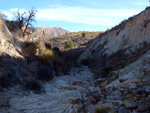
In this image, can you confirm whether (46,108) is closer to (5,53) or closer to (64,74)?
(5,53)

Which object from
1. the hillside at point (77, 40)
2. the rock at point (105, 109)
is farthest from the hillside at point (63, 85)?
the hillside at point (77, 40)

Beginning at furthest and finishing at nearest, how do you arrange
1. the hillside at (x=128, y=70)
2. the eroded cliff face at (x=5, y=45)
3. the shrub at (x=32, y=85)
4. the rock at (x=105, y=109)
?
the eroded cliff face at (x=5, y=45) < the shrub at (x=32, y=85) < the hillside at (x=128, y=70) < the rock at (x=105, y=109)

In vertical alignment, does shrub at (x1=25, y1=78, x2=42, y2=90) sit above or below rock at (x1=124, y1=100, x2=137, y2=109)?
above

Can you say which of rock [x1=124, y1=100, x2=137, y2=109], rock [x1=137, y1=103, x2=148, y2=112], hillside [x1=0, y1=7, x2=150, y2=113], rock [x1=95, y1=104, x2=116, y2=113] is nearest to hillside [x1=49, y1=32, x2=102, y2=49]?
hillside [x1=0, y1=7, x2=150, y2=113]

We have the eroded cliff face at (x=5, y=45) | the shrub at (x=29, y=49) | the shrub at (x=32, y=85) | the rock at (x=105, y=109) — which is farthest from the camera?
the shrub at (x=29, y=49)

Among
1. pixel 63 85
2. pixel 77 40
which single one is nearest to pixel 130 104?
pixel 63 85

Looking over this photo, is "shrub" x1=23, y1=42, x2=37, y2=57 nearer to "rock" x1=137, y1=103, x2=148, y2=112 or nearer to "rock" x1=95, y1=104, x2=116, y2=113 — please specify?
"rock" x1=95, y1=104, x2=116, y2=113

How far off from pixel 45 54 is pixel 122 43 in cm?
1015

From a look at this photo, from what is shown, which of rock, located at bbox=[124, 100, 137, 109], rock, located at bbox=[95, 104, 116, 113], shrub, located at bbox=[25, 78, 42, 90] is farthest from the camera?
shrub, located at bbox=[25, 78, 42, 90]

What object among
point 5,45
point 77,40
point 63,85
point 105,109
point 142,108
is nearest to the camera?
point 142,108

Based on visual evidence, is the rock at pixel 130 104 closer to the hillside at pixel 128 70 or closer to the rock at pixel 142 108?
the hillside at pixel 128 70

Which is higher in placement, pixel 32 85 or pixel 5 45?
pixel 5 45

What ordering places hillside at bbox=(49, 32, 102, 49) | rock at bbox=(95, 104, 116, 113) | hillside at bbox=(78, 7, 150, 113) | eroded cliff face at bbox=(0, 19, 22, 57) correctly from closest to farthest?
rock at bbox=(95, 104, 116, 113)
hillside at bbox=(78, 7, 150, 113)
eroded cliff face at bbox=(0, 19, 22, 57)
hillside at bbox=(49, 32, 102, 49)

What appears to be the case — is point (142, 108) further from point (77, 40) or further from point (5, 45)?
point (77, 40)
